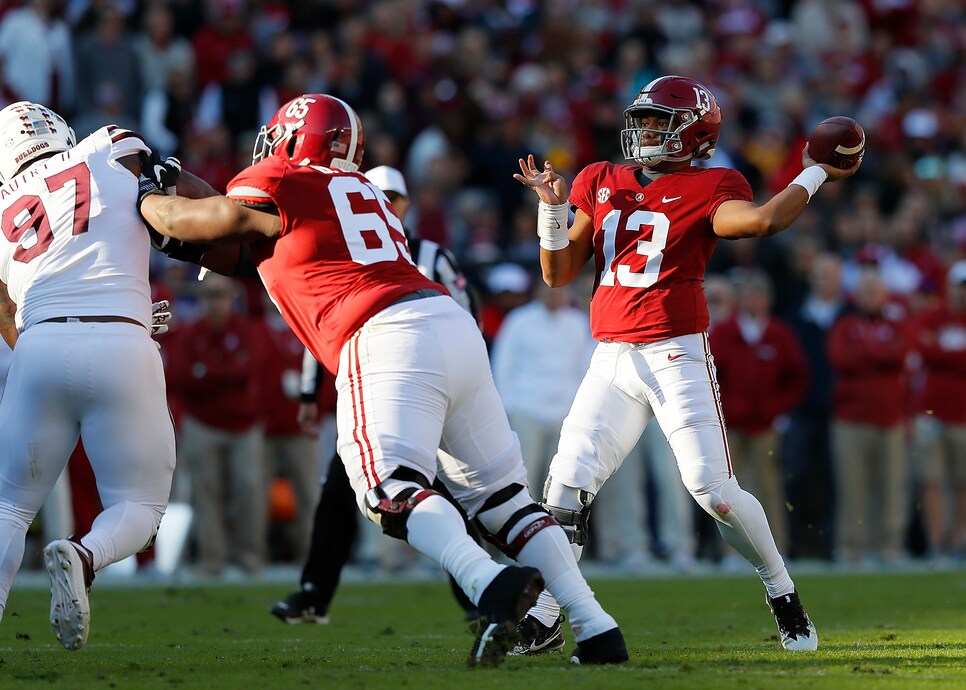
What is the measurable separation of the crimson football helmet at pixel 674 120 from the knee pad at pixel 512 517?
166 centimetres

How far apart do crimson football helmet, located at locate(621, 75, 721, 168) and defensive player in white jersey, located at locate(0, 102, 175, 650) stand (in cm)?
201

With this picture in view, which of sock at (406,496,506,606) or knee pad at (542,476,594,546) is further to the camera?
knee pad at (542,476,594,546)

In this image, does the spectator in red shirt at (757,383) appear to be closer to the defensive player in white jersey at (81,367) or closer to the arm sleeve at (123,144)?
the arm sleeve at (123,144)

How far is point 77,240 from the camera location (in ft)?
17.8

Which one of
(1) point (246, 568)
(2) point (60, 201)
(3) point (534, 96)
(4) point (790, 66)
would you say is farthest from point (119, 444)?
(4) point (790, 66)

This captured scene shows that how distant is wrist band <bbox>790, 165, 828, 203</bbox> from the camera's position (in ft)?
18.2

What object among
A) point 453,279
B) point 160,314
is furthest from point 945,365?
point 160,314

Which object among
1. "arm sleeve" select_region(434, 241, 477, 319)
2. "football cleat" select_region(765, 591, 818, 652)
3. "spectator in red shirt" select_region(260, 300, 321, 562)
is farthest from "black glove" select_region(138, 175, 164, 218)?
"spectator in red shirt" select_region(260, 300, 321, 562)

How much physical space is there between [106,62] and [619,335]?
8650mm

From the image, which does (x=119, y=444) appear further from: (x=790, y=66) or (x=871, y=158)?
(x=790, y=66)

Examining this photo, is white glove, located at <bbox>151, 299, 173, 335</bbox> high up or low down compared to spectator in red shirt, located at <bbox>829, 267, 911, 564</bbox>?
up

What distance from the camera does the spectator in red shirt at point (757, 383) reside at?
11.8m

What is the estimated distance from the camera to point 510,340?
11.7 m

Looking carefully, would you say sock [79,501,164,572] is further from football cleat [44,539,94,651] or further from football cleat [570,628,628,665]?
football cleat [570,628,628,665]
